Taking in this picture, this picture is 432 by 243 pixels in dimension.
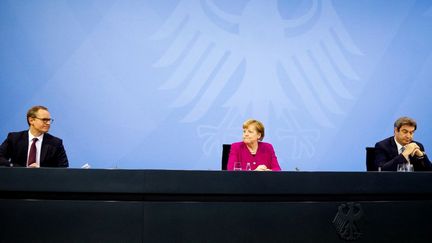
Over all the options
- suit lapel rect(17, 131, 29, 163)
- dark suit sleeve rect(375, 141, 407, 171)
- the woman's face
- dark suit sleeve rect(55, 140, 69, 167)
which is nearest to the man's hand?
dark suit sleeve rect(375, 141, 407, 171)

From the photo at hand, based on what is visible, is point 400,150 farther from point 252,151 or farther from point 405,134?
point 252,151

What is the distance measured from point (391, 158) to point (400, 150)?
11 cm

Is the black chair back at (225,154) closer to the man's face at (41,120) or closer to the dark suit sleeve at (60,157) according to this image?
the dark suit sleeve at (60,157)

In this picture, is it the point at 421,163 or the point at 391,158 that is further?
the point at 391,158

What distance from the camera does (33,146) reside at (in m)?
3.53

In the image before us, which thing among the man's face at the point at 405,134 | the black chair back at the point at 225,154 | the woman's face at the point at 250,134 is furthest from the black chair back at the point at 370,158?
the black chair back at the point at 225,154

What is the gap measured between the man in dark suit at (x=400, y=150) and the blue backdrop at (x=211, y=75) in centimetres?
128

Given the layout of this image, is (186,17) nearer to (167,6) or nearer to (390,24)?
(167,6)

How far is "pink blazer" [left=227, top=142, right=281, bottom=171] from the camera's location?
3.64m

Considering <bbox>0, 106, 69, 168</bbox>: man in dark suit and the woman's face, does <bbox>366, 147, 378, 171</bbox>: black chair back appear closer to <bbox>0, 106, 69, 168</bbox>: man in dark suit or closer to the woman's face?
the woman's face

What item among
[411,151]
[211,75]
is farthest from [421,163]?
[211,75]

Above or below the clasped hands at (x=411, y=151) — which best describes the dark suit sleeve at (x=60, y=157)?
above

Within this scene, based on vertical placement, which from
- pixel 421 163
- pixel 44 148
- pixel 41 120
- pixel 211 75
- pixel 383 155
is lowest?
pixel 421 163

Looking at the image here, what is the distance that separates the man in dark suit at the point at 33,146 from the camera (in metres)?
3.50
